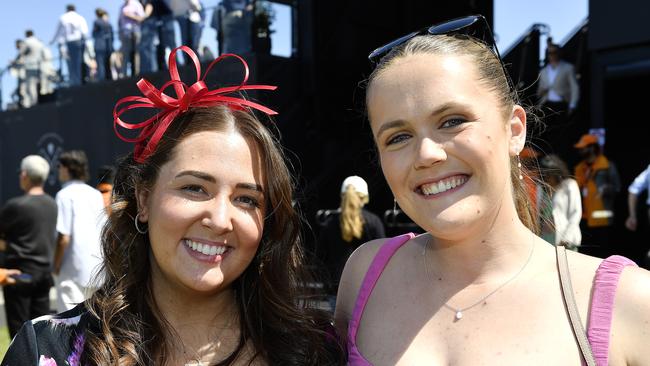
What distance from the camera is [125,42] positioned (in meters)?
12.7

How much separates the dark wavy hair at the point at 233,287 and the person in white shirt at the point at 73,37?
12.3m

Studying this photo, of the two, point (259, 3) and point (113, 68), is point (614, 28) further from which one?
point (113, 68)

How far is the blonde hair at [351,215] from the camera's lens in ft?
22.0

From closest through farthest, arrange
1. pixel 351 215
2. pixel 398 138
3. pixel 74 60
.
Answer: pixel 398 138
pixel 351 215
pixel 74 60

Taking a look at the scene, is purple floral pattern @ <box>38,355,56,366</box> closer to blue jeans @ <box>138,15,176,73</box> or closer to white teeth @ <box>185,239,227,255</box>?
white teeth @ <box>185,239,227,255</box>

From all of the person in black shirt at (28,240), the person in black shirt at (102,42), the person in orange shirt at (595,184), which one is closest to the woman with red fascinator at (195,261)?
the person in black shirt at (28,240)

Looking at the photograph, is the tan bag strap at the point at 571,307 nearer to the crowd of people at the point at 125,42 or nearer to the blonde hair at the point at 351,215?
the blonde hair at the point at 351,215

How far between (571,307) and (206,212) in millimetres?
1076

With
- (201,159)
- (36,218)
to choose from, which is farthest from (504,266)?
(36,218)

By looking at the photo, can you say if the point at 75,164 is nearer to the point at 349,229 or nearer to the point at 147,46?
the point at 349,229

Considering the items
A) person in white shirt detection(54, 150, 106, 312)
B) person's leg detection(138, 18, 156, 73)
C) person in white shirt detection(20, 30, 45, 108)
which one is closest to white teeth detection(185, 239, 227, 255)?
person in white shirt detection(54, 150, 106, 312)

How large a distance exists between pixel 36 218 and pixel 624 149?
748 centimetres

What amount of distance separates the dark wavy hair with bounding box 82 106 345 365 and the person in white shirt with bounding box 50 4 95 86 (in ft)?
40.4

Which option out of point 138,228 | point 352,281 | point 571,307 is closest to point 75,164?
point 138,228
